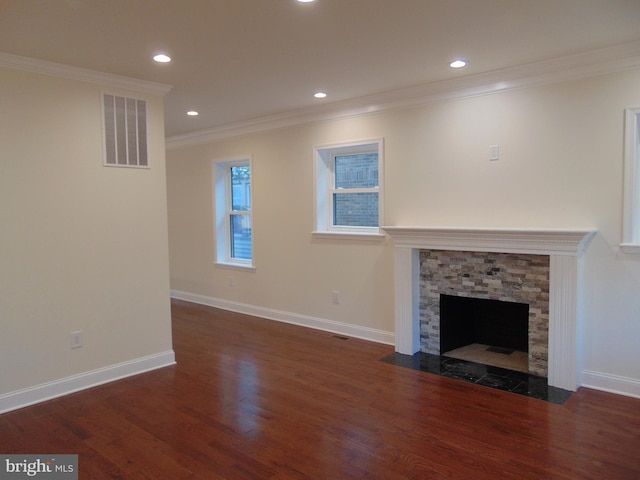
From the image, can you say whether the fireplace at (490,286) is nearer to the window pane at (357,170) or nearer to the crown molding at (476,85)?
the window pane at (357,170)

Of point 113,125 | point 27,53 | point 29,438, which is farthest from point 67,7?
point 29,438

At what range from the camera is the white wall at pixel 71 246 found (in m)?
3.20

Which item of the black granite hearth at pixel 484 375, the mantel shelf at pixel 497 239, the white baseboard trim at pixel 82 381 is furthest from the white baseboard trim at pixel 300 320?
the white baseboard trim at pixel 82 381

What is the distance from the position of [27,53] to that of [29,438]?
2492 mm

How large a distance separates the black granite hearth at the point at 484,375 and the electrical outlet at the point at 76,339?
253 cm

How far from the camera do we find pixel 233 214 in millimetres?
6355

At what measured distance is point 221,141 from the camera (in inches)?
239

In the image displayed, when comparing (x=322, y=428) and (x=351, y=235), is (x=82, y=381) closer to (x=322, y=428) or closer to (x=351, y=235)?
(x=322, y=428)

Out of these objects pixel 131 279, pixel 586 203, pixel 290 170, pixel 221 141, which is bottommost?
pixel 131 279

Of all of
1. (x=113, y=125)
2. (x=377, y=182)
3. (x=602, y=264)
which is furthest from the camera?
(x=377, y=182)

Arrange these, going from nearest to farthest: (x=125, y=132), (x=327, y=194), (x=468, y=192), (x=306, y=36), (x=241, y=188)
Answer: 1. (x=306, y=36)
2. (x=125, y=132)
3. (x=468, y=192)
4. (x=327, y=194)
5. (x=241, y=188)

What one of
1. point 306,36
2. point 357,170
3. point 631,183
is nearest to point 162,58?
point 306,36

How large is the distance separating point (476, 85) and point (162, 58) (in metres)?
2.50

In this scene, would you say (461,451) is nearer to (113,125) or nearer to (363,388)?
(363,388)
